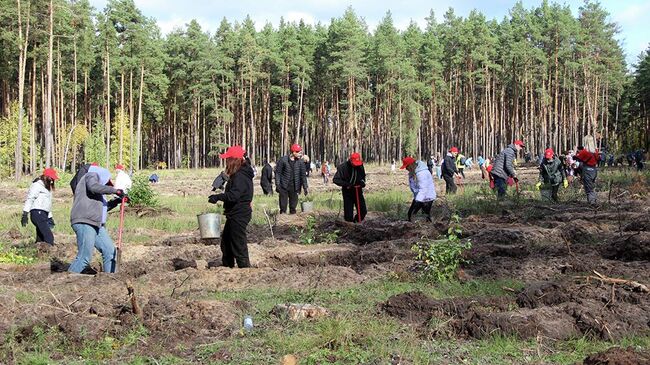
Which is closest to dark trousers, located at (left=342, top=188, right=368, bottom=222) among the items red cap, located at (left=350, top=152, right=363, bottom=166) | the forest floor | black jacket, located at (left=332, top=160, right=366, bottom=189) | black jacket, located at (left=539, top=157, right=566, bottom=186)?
black jacket, located at (left=332, top=160, right=366, bottom=189)

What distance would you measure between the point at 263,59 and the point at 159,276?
57748 millimetres

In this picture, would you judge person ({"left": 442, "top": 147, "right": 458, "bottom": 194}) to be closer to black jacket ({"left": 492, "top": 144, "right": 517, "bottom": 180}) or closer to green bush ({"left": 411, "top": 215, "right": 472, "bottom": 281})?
black jacket ({"left": 492, "top": 144, "right": 517, "bottom": 180})

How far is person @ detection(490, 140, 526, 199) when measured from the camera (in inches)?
655

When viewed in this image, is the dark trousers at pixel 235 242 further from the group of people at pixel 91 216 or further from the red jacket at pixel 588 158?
the red jacket at pixel 588 158

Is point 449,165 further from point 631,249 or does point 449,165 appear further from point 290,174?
point 631,249

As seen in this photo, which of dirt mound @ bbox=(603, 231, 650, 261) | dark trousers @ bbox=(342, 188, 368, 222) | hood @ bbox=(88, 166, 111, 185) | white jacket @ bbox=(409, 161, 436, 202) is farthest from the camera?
dark trousers @ bbox=(342, 188, 368, 222)

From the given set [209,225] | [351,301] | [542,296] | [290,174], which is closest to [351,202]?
[290,174]

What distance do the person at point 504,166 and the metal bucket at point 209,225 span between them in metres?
8.09

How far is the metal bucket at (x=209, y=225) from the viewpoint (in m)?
11.8

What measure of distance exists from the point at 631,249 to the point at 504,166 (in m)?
7.96

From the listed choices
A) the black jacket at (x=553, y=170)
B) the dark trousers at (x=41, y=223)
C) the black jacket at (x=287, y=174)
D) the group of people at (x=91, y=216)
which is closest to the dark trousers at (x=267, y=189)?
the black jacket at (x=287, y=174)

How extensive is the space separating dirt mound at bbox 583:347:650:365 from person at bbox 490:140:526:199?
1222cm

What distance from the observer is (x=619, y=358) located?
4418 millimetres

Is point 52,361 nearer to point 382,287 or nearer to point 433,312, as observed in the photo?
point 433,312
